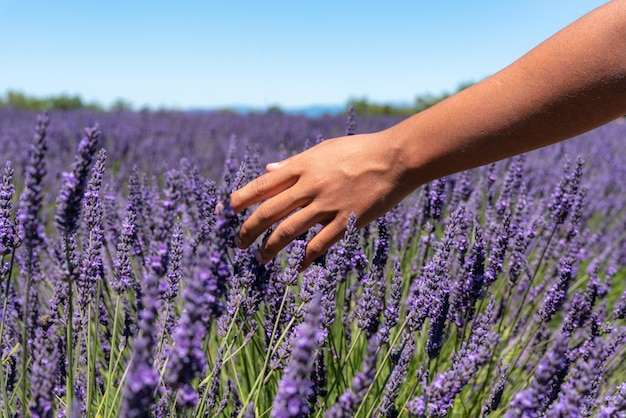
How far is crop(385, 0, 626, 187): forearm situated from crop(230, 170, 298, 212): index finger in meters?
0.33

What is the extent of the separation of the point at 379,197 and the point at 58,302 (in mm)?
972

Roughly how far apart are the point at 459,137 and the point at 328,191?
381mm

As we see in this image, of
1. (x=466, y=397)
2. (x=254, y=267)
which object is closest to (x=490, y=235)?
(x=466, y=397)

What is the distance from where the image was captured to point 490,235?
2.45m

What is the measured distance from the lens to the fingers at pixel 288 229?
1473 millimetres

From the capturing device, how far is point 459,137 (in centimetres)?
139

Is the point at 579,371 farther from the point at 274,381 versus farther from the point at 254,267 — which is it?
the point at 274,381

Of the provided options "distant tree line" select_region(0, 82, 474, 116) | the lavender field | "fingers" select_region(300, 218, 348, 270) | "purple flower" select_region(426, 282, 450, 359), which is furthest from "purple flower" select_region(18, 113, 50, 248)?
"distant tree line" select_region(0, 82, 474, 116)

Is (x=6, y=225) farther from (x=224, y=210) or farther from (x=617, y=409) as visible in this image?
(x=617, y=409)

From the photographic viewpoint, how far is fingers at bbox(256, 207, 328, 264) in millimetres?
1473

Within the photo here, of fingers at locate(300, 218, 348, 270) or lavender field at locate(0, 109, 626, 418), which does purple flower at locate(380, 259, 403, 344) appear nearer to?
lavender field at locate(0, 109, 626, 418)

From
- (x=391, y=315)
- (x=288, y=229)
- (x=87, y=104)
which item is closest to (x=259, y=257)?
(x=288, y=229)

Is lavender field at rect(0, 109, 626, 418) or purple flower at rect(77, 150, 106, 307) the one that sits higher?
purple flower at rect(77, 150, 106, 307)

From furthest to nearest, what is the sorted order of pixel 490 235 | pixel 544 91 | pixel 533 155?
pixel 533 155 → pixel 490 235 → pixel 544 91
